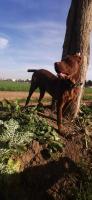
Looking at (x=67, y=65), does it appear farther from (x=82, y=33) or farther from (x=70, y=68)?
(x=82, y=33)

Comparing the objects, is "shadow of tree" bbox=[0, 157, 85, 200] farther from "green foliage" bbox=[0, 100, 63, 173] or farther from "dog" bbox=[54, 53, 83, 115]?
"dog" bbox=[54, 53, 83, 115]

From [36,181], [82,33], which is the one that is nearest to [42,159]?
[36,181]

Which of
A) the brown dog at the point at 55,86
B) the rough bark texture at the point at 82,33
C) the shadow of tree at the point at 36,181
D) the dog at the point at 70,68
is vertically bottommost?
the shadow of tree at the point at 36,181

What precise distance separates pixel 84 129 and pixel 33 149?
1.28 meters

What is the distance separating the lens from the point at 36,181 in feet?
22.4

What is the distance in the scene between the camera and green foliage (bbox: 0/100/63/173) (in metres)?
6.91

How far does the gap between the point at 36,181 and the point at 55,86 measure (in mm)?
2230

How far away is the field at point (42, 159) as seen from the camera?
673cm

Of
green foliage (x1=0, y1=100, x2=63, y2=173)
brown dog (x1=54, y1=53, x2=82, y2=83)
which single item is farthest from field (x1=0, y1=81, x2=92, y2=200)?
brown dog (x1=54, y1=53, x2=82, y2=83)

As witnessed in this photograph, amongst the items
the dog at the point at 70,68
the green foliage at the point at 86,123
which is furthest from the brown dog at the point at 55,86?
the green foliage at the point at 86,123

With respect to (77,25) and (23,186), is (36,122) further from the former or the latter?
(77,25)

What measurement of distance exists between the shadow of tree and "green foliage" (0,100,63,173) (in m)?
0.17

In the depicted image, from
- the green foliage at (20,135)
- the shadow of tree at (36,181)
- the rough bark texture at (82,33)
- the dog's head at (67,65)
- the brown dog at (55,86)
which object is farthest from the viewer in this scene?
the rough bark texture at (82,33)

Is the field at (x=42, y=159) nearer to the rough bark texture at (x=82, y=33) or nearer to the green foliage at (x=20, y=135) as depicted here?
the green foliage at (x=20, y=135)
